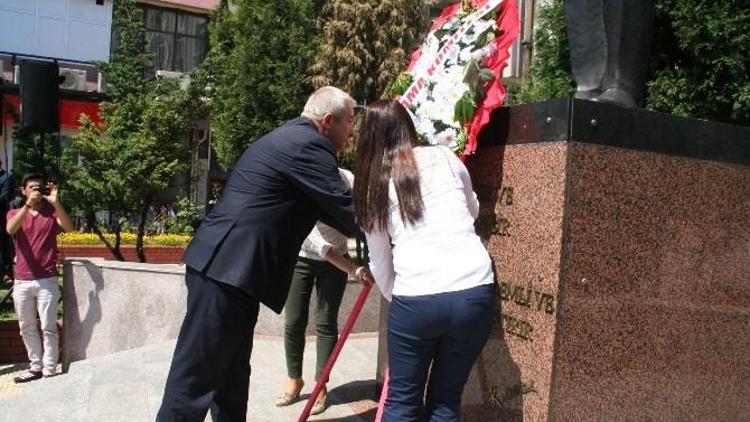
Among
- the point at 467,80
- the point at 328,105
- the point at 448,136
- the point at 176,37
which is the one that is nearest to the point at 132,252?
the point at 176,37

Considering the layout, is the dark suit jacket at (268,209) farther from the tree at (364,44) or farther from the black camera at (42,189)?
the tree at (364,44)

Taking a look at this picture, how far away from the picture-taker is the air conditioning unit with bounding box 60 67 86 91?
1859cm

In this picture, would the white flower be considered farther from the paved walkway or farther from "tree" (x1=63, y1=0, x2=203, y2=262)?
"tree" (x1=63, y1=0, x2=203, y2=262)

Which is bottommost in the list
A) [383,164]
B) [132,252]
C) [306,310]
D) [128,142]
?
[132,252]

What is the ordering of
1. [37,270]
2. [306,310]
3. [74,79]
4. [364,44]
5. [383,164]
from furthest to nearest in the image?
[74,79]
[364,44]
[37,270]
[306,310]
[383,164]

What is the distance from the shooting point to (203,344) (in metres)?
3.03

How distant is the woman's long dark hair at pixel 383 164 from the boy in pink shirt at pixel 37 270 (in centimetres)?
508

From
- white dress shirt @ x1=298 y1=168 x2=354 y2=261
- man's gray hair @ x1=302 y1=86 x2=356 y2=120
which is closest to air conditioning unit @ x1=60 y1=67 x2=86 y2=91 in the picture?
white dress shirt @ x1=298 y1=168 x2=354 y2=261

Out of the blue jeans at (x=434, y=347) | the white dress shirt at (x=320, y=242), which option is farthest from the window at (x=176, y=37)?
the blue jeans at (x=434, y=347)

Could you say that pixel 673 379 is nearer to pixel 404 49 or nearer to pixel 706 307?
pixel 706 307

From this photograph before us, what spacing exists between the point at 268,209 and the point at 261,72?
39.4 ft

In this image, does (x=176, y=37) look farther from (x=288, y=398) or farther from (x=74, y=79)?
(x=288, y=398)

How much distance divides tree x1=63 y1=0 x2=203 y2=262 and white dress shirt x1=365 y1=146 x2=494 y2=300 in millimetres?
9068

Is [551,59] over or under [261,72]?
under
